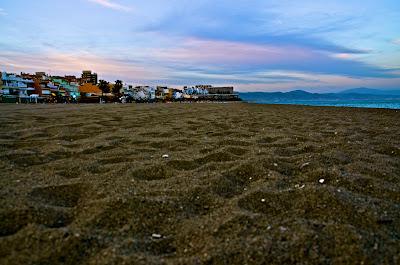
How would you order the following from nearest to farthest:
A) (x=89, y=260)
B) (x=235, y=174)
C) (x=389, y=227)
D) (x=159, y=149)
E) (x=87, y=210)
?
(x=89, y=260) < (x=389, y=227) < (x=87, y=210) < (x=235, y=174) < (x=159, y=149)

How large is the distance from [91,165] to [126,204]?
1429mm

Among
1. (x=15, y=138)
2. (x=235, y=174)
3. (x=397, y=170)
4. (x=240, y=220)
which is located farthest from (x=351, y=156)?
(x=15, y=138)

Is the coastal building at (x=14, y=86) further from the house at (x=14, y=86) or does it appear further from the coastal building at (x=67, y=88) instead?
the coastal building at (x=67, y=88)

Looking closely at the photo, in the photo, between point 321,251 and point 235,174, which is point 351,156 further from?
point 321,251

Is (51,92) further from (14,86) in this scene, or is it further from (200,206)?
(200,206)

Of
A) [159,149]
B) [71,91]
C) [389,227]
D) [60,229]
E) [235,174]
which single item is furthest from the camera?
[71,91]

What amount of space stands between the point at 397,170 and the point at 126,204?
9.44ft

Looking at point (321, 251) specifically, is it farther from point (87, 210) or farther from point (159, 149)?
point (159, 149)

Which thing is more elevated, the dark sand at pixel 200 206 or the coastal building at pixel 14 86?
the coastal building at pixel 14 86

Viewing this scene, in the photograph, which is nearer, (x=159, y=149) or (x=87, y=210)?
(x=87, y=210)

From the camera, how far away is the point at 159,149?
467 centimetres

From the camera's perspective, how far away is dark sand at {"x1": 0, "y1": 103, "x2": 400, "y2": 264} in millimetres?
1739

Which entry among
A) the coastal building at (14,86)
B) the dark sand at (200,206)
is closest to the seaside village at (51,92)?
the coastal building at (14,86)

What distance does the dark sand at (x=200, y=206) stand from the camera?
1739mm
